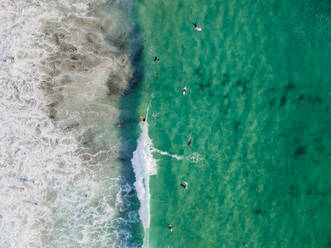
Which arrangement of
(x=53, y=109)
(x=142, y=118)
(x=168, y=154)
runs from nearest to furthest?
1. (x=53, y=109)
2. (x=142, y=118)
3. (x=168, y=154)

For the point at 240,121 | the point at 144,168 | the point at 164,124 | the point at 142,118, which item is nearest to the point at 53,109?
the point at 142,118

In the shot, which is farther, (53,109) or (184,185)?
(184,185)

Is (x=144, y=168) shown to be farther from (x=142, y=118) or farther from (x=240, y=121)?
(x=240, y=121)

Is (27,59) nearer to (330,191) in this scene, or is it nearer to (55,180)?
(55,180)

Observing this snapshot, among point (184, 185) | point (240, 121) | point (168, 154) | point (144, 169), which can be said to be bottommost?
point (184, 185)

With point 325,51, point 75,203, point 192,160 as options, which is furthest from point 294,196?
point 75,203

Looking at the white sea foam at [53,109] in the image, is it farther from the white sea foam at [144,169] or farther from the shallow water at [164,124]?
the white sea foam at [144,169]

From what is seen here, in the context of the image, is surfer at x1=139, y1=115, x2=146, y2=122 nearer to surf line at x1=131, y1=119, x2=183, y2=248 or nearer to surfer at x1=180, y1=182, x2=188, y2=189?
surf line at x1=131, y1=119, x2=183, y2=248
